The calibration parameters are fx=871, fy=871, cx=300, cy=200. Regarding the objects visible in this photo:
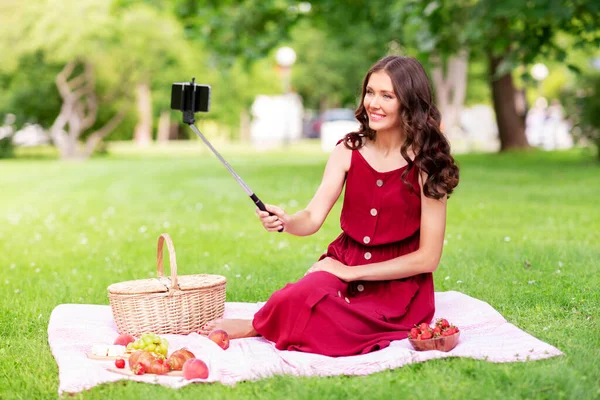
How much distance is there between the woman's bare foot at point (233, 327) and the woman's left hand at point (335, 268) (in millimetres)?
489

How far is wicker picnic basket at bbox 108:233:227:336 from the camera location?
4.83 meters

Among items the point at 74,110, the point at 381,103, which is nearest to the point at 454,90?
the point at 74,110

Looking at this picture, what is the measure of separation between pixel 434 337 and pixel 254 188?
9393 mm

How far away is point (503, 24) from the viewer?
14.3m

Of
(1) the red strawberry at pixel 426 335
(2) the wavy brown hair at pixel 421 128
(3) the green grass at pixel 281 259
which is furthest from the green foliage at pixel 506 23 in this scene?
(1) the red strawberry at pixel 426 335

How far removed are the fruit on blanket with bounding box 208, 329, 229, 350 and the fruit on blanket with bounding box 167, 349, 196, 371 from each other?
384mm

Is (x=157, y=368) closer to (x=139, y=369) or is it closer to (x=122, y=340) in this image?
(x=139, y=369)

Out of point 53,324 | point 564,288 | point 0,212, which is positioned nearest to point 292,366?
point 53,324

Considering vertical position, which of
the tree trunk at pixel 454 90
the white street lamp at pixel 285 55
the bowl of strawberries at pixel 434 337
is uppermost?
the white street lamp at pixel 285 55

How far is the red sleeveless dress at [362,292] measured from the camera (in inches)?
172

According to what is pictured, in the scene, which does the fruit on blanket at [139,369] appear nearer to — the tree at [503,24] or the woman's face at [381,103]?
the woman's face at [381,103]

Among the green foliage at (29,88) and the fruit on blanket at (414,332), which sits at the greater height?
the green foliage at (29,88)

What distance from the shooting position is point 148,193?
1340cm

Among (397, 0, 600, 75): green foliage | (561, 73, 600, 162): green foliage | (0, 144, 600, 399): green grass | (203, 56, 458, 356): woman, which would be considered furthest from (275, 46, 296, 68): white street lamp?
(203, 56, 458, 356): woman
